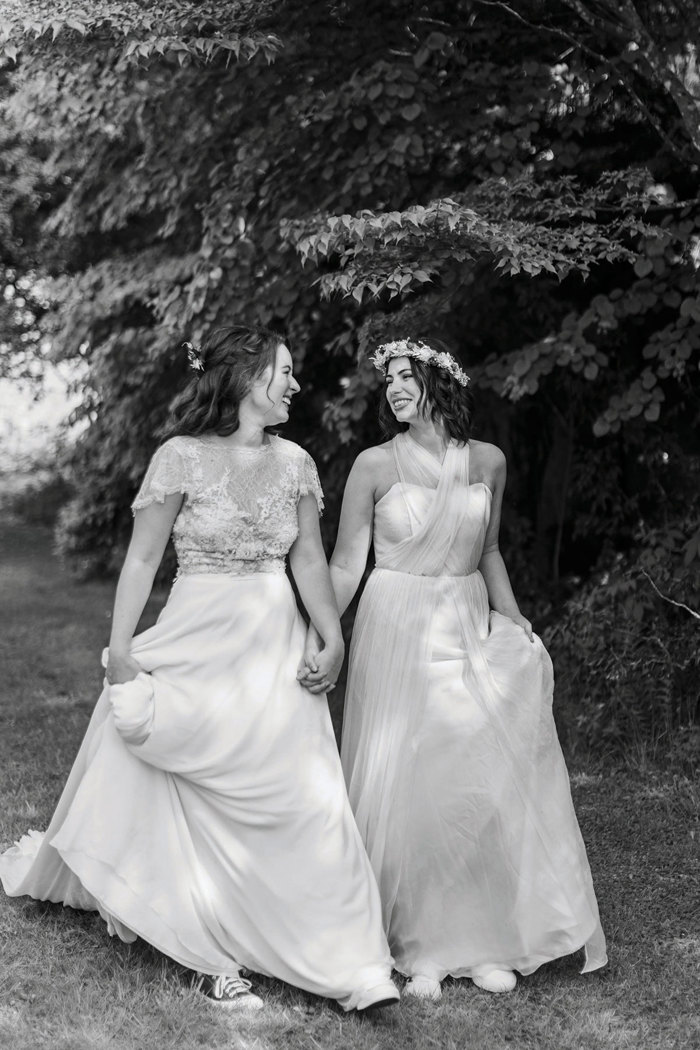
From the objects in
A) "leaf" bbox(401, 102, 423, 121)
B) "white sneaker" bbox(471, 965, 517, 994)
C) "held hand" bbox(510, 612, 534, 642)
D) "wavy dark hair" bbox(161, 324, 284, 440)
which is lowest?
"white sneaker" bbox(471, 965, 517, 994)

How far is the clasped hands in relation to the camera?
10.5 ft

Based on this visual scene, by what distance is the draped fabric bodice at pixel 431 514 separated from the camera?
3.41 meters

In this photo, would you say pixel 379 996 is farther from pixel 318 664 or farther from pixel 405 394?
pixel 405 394

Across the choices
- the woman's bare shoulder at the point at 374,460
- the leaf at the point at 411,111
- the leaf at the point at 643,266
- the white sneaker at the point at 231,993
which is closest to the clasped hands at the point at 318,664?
the woman's bare shoulder at the point at 374,460

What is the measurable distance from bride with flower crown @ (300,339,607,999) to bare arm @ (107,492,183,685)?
520 millimetres

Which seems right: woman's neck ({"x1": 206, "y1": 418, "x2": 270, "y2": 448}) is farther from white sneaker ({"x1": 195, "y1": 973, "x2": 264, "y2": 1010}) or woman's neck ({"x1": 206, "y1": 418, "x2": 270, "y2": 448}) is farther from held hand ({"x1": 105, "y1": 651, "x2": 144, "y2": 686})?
white sneaker ({"x1": 195, "y1": 973, "x2": 264, "y2": 1010})

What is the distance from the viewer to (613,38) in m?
5.38

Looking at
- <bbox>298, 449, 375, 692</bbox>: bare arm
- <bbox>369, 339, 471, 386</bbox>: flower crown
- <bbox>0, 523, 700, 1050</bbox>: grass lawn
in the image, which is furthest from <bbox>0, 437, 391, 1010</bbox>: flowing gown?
<bbox>369, 339, 471, 386</bbox>: flower crown

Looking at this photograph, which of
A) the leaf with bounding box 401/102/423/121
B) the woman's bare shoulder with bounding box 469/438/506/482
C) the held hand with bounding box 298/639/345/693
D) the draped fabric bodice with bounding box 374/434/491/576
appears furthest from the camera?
the leaf with bounding box 401/102/423/121

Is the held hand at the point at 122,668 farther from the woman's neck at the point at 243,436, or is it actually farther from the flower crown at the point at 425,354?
the flower crown at the point at 425,354

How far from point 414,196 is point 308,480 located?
2954mm

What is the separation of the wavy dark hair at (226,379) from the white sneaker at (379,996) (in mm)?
1622

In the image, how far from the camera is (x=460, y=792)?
324 cm

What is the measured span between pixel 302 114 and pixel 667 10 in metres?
1.88
